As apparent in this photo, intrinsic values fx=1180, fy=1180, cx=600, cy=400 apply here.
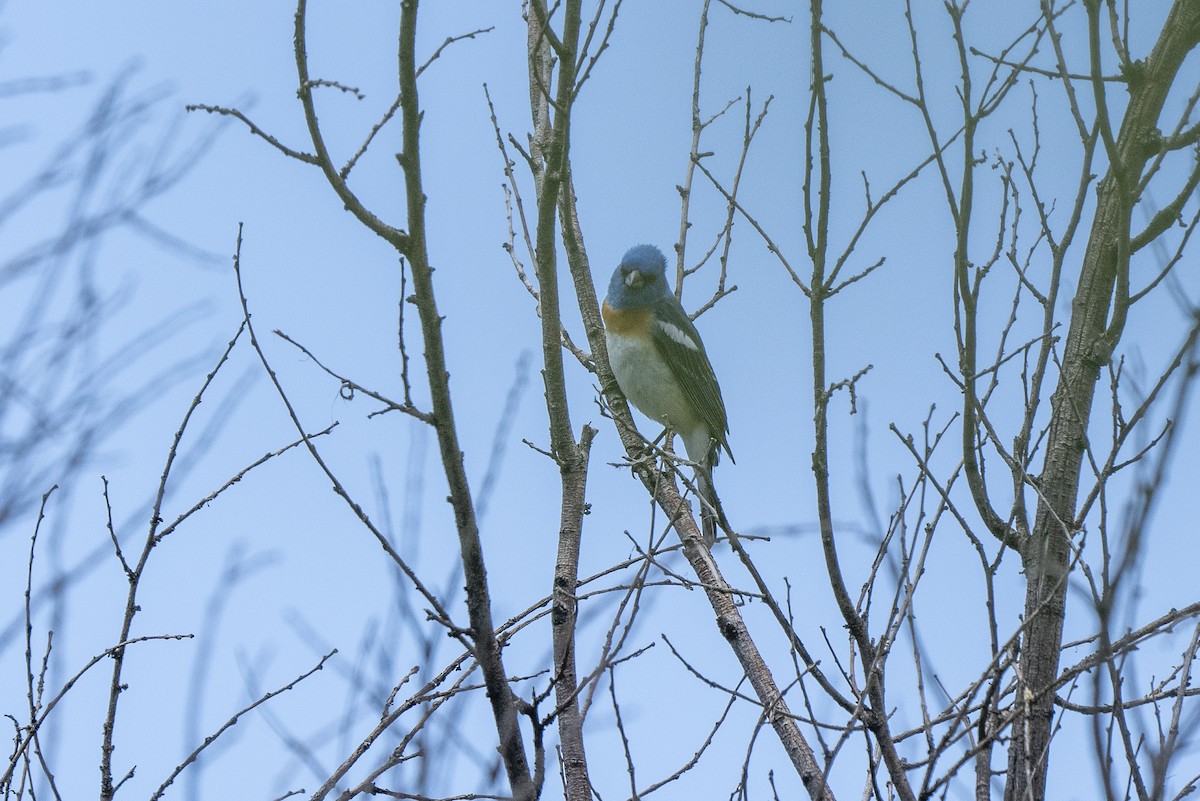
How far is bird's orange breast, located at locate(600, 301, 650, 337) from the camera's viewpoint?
7469 mm

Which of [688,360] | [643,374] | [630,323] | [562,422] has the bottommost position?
[562,422]

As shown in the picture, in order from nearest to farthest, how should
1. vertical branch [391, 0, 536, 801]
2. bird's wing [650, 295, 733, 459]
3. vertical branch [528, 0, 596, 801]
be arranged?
vertical branch [391, 0, 536, 801] < vertical branch [528, 0, 596, 801] < bird's wing [650, 295, 733, 459]

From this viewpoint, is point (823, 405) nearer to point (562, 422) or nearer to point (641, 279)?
point (562, 422)

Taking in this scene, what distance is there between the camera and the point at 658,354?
7.46 metres

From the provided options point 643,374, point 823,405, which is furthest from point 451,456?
point 643,374

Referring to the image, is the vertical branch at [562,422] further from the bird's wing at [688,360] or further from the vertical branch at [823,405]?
the bird's wing at [688,360]

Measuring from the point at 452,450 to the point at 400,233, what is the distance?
0.50 metres

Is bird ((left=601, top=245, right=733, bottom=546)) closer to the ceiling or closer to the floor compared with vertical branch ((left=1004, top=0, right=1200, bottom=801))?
closer to the ceiling

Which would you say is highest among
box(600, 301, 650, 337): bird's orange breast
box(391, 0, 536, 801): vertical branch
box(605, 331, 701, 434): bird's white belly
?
box(600, 301, 650, 337): bird's orange breast

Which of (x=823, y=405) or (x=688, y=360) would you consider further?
(x=688, y=360)

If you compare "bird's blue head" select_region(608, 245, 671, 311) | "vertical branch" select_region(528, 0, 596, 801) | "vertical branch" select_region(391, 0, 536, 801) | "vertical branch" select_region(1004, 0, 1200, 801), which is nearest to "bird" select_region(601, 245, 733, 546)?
"bird's blue head" select_region(608, 245, 671, 311)

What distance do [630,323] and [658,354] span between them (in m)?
0.27

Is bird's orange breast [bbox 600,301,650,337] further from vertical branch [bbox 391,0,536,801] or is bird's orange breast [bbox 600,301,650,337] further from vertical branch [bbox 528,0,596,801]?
vertical branch [bbox 391,0,536,801]

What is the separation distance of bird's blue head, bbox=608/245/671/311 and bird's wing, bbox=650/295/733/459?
10 cm
